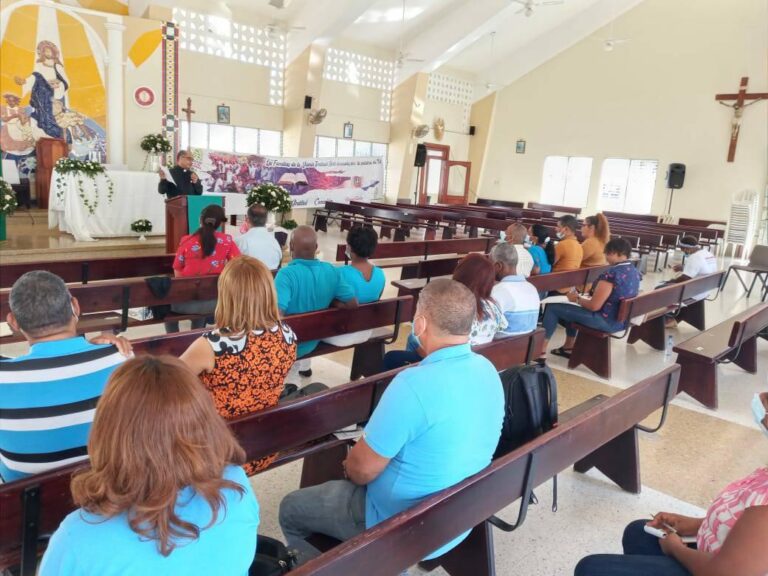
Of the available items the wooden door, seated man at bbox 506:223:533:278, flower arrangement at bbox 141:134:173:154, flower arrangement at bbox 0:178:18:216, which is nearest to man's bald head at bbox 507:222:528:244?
seated man at bbox 506:223:533:278

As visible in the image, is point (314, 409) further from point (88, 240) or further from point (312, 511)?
point (88, 240)

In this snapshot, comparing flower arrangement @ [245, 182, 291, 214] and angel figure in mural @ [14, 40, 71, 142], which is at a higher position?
angel figure in mural @ [14, 40, 71, 142]

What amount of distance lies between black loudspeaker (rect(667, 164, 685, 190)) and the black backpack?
13376 millimetres

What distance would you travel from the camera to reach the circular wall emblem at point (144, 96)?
9688 millimetres

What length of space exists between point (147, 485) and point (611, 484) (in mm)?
2467

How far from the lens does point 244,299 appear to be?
1930 mm

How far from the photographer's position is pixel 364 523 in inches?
66.6

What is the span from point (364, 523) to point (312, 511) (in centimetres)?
17

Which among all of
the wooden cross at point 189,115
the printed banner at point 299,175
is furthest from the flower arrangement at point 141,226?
the wooden cross at point 189,115

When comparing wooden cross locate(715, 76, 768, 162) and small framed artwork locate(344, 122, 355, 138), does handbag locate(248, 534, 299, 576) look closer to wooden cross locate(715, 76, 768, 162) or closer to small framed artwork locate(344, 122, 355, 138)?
small framed artwork locate(344, 122, 355, 138)

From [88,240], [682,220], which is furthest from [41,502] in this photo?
[682,220]

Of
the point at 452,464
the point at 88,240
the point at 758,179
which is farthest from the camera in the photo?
the point at 758,179

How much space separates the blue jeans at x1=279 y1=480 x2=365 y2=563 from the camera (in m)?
1.71

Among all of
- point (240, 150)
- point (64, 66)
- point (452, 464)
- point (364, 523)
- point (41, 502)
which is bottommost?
point (364, 523)
